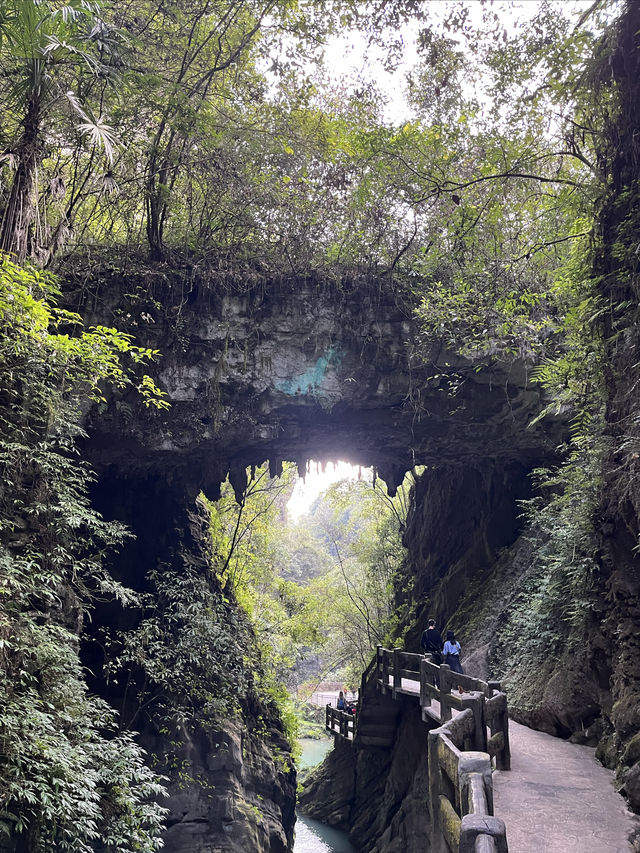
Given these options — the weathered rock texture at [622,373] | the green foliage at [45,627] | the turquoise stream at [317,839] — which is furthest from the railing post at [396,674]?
the turquoise stream at [317,839]

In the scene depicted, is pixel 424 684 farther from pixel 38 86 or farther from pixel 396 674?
pixel 38 86

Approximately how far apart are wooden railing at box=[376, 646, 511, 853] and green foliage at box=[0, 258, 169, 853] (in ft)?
11.2

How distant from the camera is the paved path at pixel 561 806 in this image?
14.0ft

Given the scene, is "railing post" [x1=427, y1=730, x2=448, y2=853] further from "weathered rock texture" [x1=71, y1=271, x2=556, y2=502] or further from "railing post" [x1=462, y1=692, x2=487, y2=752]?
"weathered rock texture" [x1=71, y1=271, x2=556, y2=502]

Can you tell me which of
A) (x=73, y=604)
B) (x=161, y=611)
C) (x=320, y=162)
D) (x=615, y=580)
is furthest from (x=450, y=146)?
(x=161, y=611)

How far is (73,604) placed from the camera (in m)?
7.72

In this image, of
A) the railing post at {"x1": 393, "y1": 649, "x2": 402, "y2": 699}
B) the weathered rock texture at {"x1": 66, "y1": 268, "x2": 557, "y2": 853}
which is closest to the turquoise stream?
the weathered rock texture at {"x1": 66, "y1": 268, "x2": 557, "y2": 853}

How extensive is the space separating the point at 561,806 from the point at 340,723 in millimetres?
13688

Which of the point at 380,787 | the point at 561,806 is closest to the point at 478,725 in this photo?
the point at 561,806

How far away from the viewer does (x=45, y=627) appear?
6.46 meters

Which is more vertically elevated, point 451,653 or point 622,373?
point 622,373

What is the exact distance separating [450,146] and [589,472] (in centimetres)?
702

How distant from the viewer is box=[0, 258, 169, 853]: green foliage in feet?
17.4

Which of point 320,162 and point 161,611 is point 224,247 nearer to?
point 320,162
